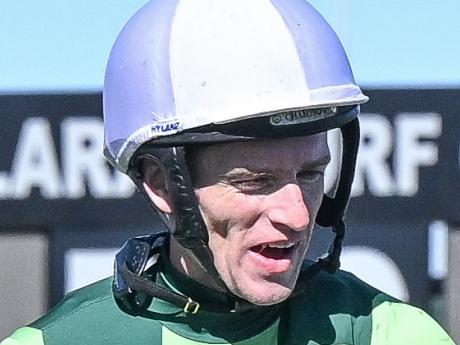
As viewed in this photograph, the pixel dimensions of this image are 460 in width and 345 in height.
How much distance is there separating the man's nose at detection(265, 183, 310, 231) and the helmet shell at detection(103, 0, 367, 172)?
0.33ft

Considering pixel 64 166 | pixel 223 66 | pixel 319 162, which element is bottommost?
pixel 64 166

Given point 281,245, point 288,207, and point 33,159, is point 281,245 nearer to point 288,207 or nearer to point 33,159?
point 288,207

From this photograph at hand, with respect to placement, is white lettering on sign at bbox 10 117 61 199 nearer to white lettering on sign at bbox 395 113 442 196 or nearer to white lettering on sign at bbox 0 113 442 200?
white lettering on sign at bbox 0 113 442 200

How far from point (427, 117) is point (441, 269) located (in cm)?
50

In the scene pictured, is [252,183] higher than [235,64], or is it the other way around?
[235,64]

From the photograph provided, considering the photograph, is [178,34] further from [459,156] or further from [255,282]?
[459,156]

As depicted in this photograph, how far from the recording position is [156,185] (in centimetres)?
170

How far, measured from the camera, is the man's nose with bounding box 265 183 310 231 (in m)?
1.54

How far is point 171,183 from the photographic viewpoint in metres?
1.60

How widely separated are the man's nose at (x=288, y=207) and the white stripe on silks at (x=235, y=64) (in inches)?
4.1

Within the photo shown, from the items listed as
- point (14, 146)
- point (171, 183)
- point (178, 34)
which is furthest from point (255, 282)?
point (14, 146)

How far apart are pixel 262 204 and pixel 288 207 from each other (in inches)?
1.3

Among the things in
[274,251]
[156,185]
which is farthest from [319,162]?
[156,185]

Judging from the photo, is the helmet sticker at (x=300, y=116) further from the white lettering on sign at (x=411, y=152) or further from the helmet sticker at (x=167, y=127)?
the white lettering on sign at (x=411, y=152)
